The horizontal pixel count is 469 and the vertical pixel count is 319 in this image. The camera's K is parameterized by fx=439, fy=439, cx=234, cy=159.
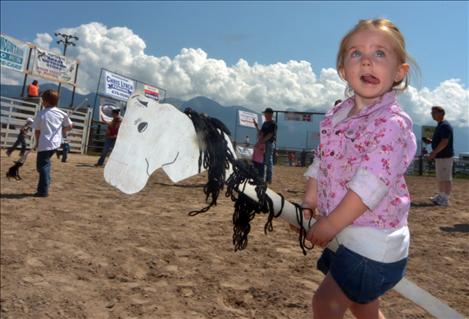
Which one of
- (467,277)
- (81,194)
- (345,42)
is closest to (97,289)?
(345,42)

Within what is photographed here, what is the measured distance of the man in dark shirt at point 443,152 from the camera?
7699 mm

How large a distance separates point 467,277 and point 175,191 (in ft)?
17.2

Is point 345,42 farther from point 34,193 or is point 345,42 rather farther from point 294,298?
point 34,193

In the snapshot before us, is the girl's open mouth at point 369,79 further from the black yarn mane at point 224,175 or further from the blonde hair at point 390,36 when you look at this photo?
the black yarn mane at point 224,175

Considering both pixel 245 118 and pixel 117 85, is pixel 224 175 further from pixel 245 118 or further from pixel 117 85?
pixel 245 118

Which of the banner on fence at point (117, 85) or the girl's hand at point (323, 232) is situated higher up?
the banner on fence at point (117, 85)

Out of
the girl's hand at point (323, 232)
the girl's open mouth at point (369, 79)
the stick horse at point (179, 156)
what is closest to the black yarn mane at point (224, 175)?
the stick horse at point (179, 156)

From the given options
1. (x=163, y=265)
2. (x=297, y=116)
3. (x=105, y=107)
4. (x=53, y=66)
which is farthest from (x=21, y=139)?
(x=297, y=116)

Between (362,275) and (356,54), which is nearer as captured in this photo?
(362,275)

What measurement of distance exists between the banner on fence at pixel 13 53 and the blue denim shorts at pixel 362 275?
20177mm

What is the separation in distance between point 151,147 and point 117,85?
24453 mm

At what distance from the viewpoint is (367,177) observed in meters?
1.42

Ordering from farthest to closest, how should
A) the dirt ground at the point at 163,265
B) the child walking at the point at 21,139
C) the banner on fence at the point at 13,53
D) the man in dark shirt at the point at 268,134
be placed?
the banner on fence at the point at 13,53 < the child walking at the point at 21,139 < the man in dark shirt at the point at 268,134 < the dirt ground at the point at 163,265

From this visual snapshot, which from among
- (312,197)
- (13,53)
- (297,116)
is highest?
(297,116)
